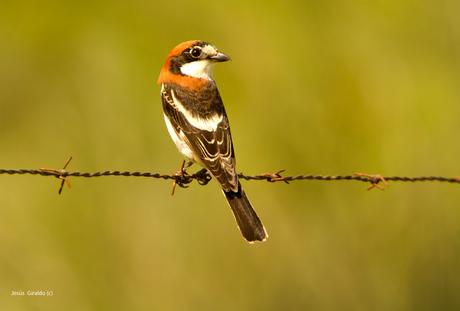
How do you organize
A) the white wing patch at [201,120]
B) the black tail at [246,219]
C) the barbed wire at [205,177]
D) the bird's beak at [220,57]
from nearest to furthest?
the barbed wire at [205,177] < the black tail at [246,219] < the white wing patch at [201,120] < the bird's beak at [220,57]

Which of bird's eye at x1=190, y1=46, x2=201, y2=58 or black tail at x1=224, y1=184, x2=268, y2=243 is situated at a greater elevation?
bird's eye at x1=190, y1=46, x2=201, y2=58

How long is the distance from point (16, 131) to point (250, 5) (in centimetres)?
394

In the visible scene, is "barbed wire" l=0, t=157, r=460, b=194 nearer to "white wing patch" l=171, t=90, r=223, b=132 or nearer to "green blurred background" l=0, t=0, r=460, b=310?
"white wing patch" l=171, t=90, r=223, b=132

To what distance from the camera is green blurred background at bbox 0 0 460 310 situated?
34.8ft

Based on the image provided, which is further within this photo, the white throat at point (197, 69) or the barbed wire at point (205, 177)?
the white throat at point (197, 69)

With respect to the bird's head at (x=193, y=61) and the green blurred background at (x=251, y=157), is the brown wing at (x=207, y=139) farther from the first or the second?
the green blurred background at (x=251, y=157)

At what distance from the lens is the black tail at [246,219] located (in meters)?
7.12

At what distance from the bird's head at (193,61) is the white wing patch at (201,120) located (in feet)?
1.42

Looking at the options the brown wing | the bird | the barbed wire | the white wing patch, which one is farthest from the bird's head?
the barbed wire

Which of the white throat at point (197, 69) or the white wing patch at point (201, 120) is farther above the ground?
the white throat at point (197, 69)

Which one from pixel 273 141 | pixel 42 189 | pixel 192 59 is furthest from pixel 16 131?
pixel 192 59

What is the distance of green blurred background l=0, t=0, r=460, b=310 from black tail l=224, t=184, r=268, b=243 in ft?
10.6

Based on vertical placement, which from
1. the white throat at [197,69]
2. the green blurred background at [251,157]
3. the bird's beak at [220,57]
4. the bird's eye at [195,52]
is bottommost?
the green blurred background at [251,157]

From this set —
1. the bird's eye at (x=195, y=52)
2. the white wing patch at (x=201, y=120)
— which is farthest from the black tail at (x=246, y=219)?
the bird's eye at (x=195, y=52)
